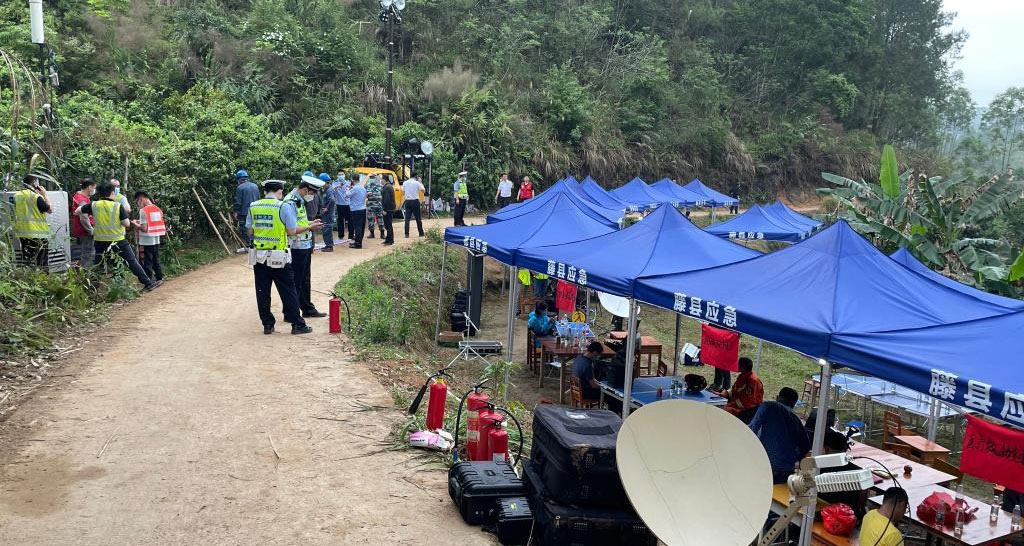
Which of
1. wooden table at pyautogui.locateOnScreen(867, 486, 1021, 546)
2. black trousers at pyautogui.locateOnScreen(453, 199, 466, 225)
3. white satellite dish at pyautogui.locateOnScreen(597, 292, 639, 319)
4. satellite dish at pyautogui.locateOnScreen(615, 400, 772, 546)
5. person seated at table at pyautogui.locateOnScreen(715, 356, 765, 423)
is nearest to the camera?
satellite dish at pyautogui.locateOnScreen(615, 400, 772, 546)

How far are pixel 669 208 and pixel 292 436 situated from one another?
5.89 meters

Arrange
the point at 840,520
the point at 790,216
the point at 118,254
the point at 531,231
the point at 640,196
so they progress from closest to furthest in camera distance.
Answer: the point at 840,520
the point at 118,254
the point at 531,231
the point at 790,216
the point at 640,196

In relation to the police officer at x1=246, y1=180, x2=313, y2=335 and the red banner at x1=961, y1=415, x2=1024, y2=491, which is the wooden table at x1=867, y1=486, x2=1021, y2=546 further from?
the police officer at x1=246, y1=180, x2=313, y2=335

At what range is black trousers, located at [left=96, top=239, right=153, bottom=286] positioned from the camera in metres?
11.5

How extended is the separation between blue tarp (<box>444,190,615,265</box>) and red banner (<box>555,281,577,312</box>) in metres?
0.97

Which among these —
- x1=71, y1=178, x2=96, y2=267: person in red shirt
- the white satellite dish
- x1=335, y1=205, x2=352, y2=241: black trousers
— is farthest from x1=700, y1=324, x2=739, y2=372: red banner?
x1=335, y1=205, x2=352, y2=241: black trousers

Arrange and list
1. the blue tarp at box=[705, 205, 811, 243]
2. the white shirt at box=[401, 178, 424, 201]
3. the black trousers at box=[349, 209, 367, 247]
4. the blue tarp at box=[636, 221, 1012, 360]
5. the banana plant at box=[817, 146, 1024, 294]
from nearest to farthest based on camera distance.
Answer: the blue tarp at box=[636, 221, 1012, 360]
the banana plant at box=[817, 146, 1024, 294]
the black trousers at box=[349, 209, 367, 247]
the blue tarp at box=[705, 205, 811, 243]
the white shirt at box=[401, 178, 424, 201]

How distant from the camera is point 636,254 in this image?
368 inches

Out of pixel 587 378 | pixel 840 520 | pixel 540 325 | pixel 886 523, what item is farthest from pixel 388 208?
pixel 886 523

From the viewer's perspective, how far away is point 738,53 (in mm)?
47500

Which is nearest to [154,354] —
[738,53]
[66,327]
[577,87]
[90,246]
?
[66,327]

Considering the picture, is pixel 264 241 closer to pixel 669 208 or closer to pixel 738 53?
pixel 669 208

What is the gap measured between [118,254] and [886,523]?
36.2ft

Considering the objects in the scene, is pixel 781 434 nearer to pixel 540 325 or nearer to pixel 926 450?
pixel 926 450
